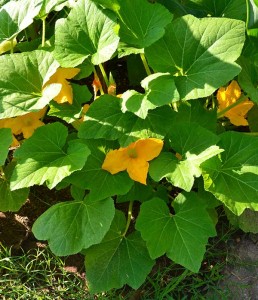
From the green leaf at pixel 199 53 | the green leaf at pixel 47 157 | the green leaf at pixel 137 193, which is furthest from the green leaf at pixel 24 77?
the green leaf at pixel 137 193

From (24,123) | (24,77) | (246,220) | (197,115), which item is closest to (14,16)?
(24,77)

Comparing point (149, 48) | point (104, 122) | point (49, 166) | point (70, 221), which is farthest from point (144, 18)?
point (70, 221)

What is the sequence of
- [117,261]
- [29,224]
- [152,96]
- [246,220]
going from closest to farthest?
1. [152,96]
2. [117,261]
3. [246,220]
4. [29,224]

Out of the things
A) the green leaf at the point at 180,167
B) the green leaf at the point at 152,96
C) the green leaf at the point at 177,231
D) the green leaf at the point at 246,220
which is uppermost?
the green leaf at the point at 152,96

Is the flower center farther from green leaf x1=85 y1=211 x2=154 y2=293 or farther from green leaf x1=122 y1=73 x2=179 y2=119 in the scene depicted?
green leaf x1=85 y1=211 x2=154 y2=293

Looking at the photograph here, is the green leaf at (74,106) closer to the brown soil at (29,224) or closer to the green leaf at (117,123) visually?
the green leaf at (117,123)

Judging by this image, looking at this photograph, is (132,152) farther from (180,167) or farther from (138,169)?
(180,167)

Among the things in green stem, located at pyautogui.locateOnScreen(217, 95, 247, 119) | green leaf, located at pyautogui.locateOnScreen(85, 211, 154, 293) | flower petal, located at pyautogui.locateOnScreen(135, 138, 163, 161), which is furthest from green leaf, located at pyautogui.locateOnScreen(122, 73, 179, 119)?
green leaf, located at pyautogui.locateOnScreen(85, 211, 154, 293)
